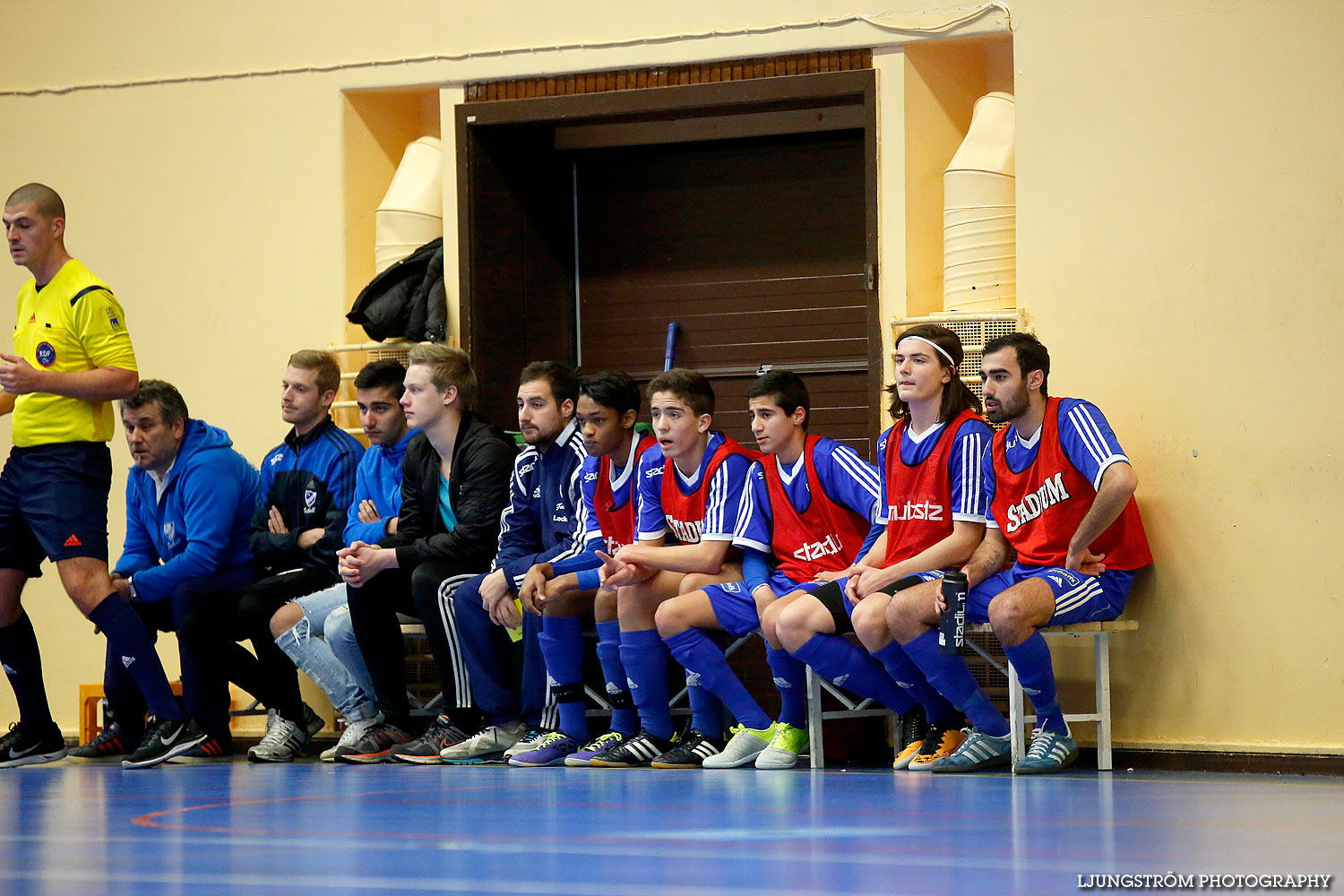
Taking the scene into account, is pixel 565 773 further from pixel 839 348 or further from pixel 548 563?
pixel 839 348

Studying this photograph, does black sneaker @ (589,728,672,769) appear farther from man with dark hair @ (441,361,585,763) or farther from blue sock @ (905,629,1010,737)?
blue sock @ (905,629,1010,737)

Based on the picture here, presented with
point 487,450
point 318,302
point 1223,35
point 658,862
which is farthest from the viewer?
point 318,302

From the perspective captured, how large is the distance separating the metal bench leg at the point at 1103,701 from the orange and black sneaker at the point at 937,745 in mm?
371

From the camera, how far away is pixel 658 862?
93.9 inches

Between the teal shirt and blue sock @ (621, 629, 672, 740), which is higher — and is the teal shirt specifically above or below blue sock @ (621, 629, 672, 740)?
above

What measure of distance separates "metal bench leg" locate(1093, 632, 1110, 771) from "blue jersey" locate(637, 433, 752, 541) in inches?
43.7

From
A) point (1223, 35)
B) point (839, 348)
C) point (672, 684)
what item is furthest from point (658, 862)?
point (839, 348)

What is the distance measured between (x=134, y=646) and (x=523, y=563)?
1.18m

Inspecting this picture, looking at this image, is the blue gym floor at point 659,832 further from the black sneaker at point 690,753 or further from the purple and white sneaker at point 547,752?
the purple and white sneaker at point 547,752

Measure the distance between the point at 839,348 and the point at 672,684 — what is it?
62.4 inches

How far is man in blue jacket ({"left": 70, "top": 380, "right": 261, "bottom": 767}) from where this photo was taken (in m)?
5.20

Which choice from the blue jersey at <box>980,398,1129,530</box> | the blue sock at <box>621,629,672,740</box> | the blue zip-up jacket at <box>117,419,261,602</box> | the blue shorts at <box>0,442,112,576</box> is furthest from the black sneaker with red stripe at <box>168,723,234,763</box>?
the blue jersey at <box>980,398,1129,530</box>

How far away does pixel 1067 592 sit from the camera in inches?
169

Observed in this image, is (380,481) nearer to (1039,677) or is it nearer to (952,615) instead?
(952,615)
